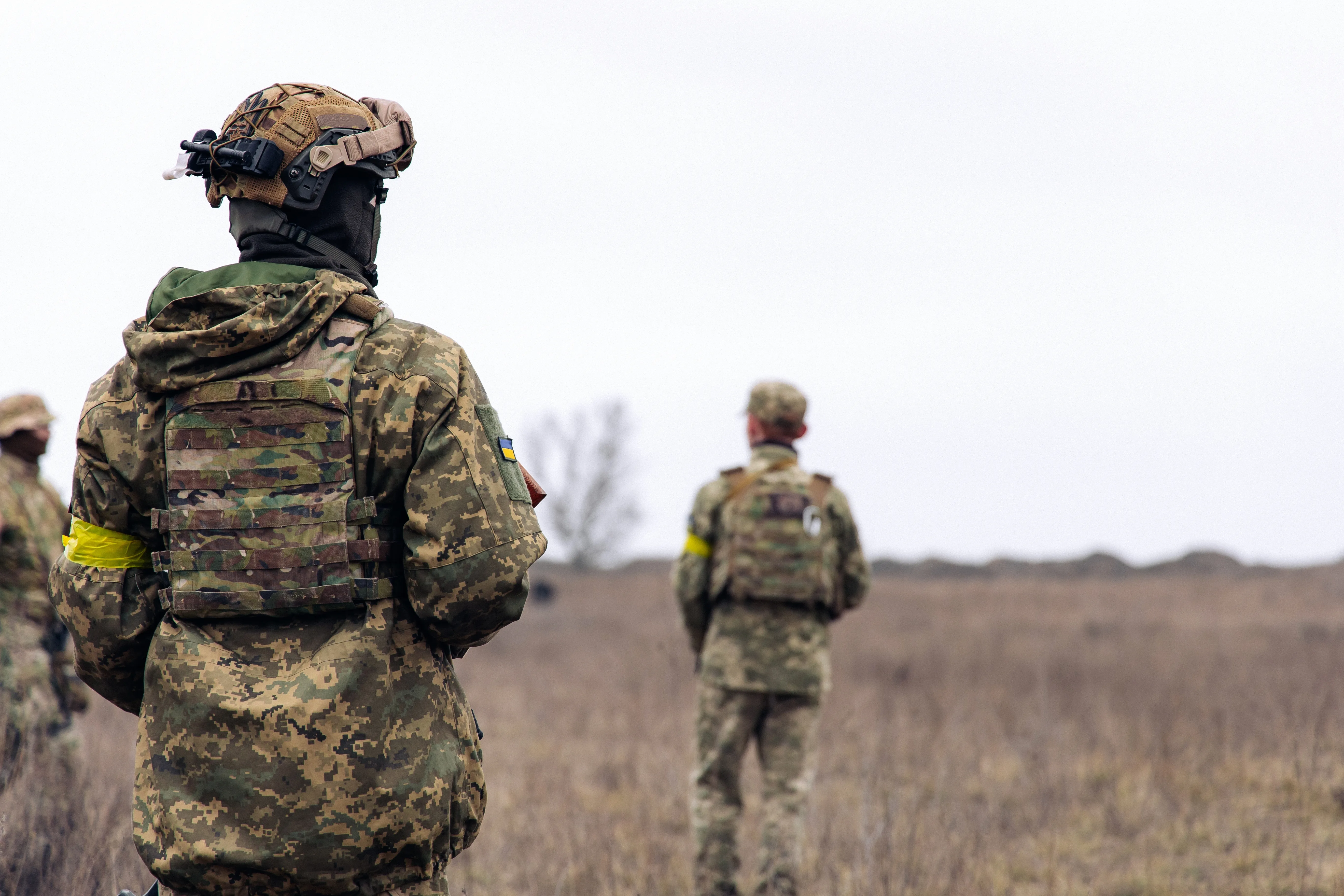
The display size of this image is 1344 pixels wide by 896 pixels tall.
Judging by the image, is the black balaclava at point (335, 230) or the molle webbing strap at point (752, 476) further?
the molle webbing strap at point (752, 476)

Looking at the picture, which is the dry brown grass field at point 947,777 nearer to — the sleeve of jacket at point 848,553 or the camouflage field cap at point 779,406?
the sleeve of jacket at point 848,553

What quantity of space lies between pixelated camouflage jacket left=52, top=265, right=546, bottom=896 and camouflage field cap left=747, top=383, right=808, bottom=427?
9.83 ft

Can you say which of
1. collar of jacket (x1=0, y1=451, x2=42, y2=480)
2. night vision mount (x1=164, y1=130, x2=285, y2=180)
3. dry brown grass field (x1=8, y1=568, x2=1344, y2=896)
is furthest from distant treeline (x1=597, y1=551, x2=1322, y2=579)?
night vision mount (x1=164, y1=130, x2=285, y2=180)

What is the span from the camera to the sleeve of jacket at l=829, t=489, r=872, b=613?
16.6 feet

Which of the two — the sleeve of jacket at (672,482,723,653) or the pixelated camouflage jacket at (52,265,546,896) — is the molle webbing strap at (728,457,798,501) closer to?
the sleeve of jacket at (672,482,723,653)

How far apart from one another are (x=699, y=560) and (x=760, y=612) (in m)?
0.36

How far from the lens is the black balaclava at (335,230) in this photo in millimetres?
2256

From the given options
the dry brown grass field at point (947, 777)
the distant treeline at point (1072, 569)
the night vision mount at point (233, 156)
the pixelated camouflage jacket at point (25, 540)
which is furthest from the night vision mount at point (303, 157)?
the distant treeline at point (1072, 569)

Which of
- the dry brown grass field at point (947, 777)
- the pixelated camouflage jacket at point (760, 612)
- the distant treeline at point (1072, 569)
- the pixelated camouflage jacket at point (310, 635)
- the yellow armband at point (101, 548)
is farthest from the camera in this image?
the distant treeline at point (1072, 569)

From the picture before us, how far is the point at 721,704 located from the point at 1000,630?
11014mm

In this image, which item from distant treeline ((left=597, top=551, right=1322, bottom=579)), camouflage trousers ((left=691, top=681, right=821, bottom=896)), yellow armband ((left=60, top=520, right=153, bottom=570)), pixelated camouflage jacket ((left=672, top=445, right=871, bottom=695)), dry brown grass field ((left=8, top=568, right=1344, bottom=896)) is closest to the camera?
yellow armband ((left=60, top=520, right=153, bottom=570))

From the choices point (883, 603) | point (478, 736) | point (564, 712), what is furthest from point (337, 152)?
point (883, 603)

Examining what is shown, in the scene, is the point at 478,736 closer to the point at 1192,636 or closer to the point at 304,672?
the point at 304,672

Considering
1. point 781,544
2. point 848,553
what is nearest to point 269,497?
point 781,544
